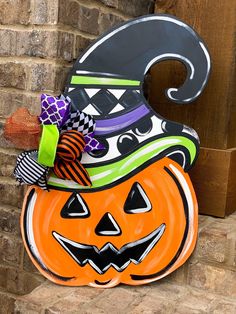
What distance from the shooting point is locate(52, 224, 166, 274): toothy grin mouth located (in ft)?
4.52

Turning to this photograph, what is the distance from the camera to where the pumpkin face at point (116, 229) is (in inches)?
53.5

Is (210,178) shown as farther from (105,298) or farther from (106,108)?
(105,298)

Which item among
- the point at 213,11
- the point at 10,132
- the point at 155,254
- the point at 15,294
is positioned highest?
the point at 213,11

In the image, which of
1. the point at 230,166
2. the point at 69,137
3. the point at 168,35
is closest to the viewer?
the point at 69,137

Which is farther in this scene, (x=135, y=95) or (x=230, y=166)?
(x=230, y=166)

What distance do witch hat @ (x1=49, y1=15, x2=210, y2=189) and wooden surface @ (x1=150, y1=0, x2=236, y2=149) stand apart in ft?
0.69

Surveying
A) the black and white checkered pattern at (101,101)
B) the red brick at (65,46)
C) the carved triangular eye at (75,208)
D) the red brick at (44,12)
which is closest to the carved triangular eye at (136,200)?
the carved triangular eye at (75,208)

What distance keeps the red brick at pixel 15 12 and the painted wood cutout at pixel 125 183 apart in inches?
9.4

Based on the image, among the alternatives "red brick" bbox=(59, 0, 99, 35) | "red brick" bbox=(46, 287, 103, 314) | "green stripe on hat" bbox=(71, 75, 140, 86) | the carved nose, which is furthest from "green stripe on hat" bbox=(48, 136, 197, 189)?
"red brick" bbox=(59, 0, 99, 35)

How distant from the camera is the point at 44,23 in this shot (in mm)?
1423

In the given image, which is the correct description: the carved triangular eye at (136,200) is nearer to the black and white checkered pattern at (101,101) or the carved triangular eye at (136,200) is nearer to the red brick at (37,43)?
the black and white checkered pattern at (101,101)

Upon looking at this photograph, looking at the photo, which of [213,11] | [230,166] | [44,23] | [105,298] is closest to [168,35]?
[213,11]

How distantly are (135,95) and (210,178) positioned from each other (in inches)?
16.4

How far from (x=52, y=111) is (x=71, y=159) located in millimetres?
157
